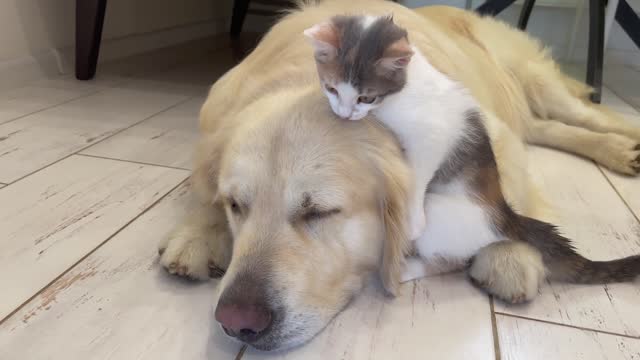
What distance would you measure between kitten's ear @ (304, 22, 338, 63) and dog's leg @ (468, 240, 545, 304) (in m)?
0.57

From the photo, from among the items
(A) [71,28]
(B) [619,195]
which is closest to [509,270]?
(B) [619,195]

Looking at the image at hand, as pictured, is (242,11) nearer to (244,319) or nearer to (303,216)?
(303,216)

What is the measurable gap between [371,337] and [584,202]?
0.95 metres

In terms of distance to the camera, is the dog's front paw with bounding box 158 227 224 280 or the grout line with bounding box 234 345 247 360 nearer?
the grout line with bounding box 234 345 247 360

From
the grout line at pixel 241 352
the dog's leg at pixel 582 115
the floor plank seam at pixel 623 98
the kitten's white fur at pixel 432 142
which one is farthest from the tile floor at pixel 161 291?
the floor plank seam at pixel 623 98

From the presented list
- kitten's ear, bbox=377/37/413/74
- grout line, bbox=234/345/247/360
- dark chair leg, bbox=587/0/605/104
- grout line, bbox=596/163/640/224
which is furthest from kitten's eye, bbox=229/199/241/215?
dark chair leg, bbox=587/0/605/104

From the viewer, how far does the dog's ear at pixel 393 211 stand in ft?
3.42

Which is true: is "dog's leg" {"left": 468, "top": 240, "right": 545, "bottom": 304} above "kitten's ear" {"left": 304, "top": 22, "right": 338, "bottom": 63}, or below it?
below

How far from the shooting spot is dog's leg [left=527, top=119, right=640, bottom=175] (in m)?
1.88

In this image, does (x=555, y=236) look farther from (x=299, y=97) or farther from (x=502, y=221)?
(x=299, y=97)

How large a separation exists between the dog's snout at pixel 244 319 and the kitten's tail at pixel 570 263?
61 cm

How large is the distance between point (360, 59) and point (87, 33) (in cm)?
237

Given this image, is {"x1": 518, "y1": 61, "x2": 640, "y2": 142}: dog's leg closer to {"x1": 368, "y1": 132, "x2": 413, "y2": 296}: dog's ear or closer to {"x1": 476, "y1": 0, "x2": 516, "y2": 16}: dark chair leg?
{"x1": 476, "y1": 0, "x2": 516, "y2": 16}: dark chair leg

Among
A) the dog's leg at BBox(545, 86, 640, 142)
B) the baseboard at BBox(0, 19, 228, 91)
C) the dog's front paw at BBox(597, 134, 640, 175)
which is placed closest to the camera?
the dog's front paw at BBox(597, 134, 640, 175)
